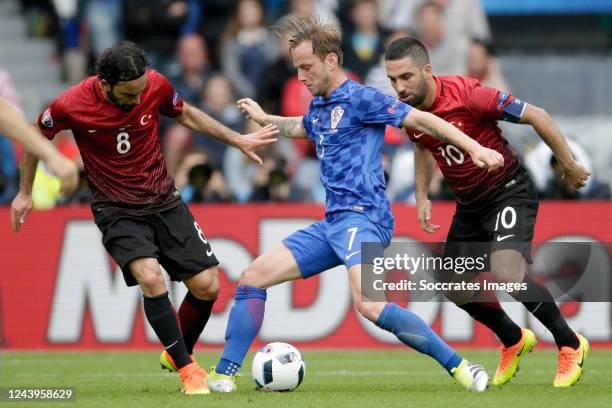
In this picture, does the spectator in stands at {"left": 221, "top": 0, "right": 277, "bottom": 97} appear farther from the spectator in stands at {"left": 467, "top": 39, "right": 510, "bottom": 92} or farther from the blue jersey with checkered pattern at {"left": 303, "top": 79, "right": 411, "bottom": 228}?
the blue jersey with checkered pattern at {"left": 303, "top": 79, "right": 411, "bottom": 228}

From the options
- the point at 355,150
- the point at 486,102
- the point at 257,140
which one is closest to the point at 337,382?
the point at 257,140

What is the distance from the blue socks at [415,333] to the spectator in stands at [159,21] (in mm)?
9514

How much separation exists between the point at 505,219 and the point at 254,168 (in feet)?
21.1

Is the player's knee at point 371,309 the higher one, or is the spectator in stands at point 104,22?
the spectator in stands at point 104,22

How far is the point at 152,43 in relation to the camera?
58.4 ft

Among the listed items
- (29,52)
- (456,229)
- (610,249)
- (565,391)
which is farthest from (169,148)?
(565,391)

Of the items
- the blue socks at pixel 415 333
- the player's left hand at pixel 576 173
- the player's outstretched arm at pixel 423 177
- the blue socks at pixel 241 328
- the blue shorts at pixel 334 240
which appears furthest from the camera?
the player's outstretched arm at pixel 423 177

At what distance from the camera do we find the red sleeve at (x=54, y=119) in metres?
9.25

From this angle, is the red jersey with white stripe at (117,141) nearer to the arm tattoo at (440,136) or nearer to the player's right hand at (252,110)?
the player's right hand at (252,110)

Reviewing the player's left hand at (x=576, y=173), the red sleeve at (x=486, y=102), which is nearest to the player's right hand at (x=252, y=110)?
the red sleeve at (x=486, y=102)

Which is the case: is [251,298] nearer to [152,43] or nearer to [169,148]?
[169,148]

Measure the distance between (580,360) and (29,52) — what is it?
1156cm

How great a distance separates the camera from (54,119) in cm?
929

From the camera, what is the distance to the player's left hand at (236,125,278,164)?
939 cm
